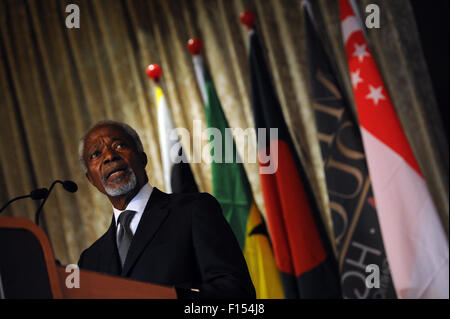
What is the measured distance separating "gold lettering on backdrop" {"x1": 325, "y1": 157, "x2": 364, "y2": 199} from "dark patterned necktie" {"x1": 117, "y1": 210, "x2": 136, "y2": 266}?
253 cm

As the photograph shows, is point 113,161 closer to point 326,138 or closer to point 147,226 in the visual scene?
point 147,226

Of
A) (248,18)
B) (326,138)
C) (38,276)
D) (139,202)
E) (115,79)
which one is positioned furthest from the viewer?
(115,79)

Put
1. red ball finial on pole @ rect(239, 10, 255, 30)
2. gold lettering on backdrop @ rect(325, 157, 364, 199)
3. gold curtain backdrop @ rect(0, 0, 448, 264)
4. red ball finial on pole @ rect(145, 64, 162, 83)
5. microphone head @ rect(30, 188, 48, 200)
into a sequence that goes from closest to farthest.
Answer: microphone head @ rect(30, 188, 48, 200) < red ball finial on pole @ rect(145, 64, 162, 83) < gold lettering on backdrop @ rect(325, 157, 364, 199) < red ball finial on pole @ rect(239, 10, 255, 30) < gold curtain backdrop @ rect(0, 0, 448, 264)

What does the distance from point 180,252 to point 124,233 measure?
0.17 metres

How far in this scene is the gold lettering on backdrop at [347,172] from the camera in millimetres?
3789

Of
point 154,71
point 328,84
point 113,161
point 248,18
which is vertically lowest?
point 113,161

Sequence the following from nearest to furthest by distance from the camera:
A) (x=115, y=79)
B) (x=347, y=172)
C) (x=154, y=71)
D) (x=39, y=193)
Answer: (x=39, y=193)
(x=154, y=71)
(x=347, y=172)
(x=115, y=79)

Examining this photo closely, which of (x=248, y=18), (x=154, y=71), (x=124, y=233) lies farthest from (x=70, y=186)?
(x=248, y=18)

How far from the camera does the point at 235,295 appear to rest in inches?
54.4

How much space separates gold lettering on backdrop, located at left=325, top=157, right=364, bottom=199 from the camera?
149 inches

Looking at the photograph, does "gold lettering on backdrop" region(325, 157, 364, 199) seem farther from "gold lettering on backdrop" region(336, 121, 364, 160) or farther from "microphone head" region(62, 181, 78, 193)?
"microphone head" region(62, 181, 78, 193)

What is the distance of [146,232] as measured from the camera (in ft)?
4.91

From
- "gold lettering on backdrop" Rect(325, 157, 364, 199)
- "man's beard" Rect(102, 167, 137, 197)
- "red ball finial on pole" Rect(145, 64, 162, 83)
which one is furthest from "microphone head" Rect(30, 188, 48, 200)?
"gold lettering on backdrop" Rect(325, 157, 364, 199)

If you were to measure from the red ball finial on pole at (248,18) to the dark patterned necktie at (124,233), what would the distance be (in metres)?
3.25
